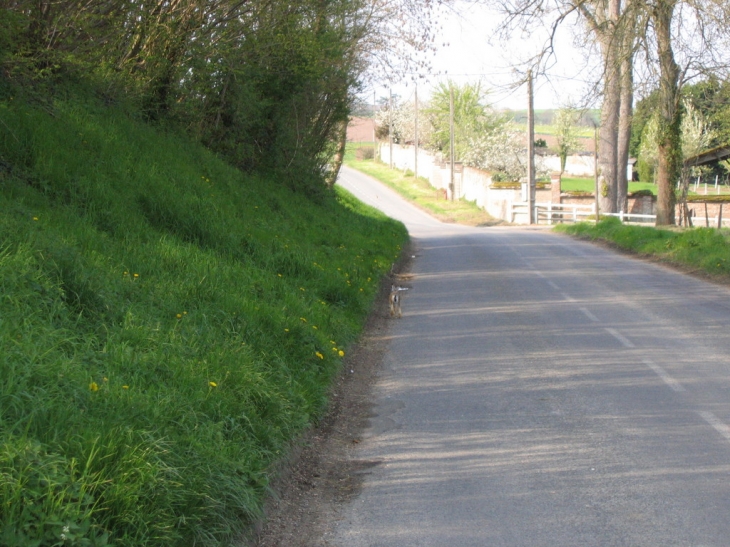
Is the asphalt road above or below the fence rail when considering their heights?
below

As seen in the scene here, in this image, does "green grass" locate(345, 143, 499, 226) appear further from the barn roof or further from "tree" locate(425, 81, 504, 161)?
the barn roof

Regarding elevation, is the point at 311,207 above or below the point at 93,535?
above

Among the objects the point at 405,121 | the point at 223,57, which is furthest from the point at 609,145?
the point at 405,121

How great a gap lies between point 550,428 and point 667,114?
21.6m

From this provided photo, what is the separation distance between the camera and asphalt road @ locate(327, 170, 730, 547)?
5.00m

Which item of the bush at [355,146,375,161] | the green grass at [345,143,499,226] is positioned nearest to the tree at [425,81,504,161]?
the green grass at [345,143,499,226]

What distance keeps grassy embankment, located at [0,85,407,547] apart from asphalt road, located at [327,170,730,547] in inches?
34.0

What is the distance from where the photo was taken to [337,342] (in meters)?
9.98

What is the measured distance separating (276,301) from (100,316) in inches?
125

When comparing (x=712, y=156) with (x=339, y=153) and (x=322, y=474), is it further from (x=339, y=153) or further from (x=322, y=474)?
(x=322, y=474)

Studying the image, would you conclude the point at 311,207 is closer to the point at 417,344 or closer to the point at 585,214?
the point at 417,344

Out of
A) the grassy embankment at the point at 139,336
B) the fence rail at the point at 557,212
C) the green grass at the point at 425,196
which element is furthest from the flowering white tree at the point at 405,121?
the grassy embankment at the point at 139,336

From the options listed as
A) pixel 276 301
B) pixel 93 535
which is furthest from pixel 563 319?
pixel 93 535

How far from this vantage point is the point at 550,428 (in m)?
6.93
